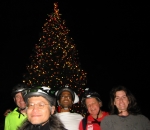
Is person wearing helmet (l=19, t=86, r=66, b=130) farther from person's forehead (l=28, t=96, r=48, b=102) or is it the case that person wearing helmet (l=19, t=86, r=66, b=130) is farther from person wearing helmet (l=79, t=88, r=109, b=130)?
person wearing helmet (l=79, t=88, r=109, b=130)

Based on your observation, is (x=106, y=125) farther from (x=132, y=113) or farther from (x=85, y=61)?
(x=85, y=61)

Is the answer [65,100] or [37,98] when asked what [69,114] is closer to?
[65,100]

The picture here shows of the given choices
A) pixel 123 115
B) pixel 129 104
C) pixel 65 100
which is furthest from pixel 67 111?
pixel 129 104

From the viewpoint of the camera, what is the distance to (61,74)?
11.2 metres

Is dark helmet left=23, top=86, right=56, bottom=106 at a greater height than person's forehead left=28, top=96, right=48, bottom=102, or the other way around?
dark helmet left=23, top=86, right=56, bottom=106

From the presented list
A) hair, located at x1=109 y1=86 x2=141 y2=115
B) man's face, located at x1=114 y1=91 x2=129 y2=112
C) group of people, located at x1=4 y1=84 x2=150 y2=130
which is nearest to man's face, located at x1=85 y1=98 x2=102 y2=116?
group of people, located at x1=4 y1=84 x2=150 y2=130

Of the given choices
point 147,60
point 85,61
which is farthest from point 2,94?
point 147,60

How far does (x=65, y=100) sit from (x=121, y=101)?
1.55 m

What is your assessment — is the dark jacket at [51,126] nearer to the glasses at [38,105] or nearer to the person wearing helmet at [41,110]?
the person wearing helmet at [41,110]

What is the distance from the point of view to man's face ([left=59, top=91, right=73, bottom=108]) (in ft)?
15.6

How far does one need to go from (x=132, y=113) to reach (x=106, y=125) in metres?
0.60

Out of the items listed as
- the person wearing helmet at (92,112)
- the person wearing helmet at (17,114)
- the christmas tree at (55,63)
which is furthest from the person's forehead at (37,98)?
the christmas tree at (55,63)

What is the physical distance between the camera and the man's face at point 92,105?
4.84m

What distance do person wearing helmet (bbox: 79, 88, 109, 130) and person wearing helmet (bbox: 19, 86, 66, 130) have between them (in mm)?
1904
